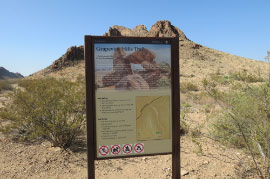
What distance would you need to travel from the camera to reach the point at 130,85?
97.1 inches

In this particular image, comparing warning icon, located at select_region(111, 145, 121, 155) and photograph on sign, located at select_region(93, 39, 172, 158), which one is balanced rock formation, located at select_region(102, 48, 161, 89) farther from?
warning icon, located at select_region(111, 145, 121, 155)

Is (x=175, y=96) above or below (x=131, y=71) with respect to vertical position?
below

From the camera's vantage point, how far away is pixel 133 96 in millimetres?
2479

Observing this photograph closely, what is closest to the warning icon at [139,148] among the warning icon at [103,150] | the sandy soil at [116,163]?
the warning icon at [103,150]

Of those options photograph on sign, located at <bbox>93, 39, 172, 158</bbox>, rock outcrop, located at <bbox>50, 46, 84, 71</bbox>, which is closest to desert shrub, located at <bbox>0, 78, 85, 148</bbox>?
photograph on sign, located at <bbox>93, 39, 172, 158</bbox>

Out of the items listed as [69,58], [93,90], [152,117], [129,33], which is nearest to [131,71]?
[93,90]

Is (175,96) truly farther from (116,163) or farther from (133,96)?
(116,163)

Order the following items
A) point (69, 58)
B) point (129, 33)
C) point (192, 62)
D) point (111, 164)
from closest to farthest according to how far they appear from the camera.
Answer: point (111, 164), point (192, 62), point (69, 58), point (129, 33)

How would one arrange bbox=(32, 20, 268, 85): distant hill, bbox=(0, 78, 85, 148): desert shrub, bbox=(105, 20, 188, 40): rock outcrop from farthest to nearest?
1. bbox=(105, 20, 188, 40): rock outcrop
2. bbox=(32, 20, 268, 85): distant hill
3. bbox=(0, 78, 85, 148): desert shrub

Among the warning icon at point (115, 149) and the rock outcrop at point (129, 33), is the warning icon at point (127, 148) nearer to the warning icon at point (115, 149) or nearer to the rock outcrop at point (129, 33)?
the warning icon at point (115, 149)

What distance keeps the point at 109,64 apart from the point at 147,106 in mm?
685

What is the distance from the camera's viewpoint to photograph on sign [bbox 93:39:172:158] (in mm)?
2412

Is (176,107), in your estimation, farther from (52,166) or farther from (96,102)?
(52,166)

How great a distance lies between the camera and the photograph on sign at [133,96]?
2.41m
